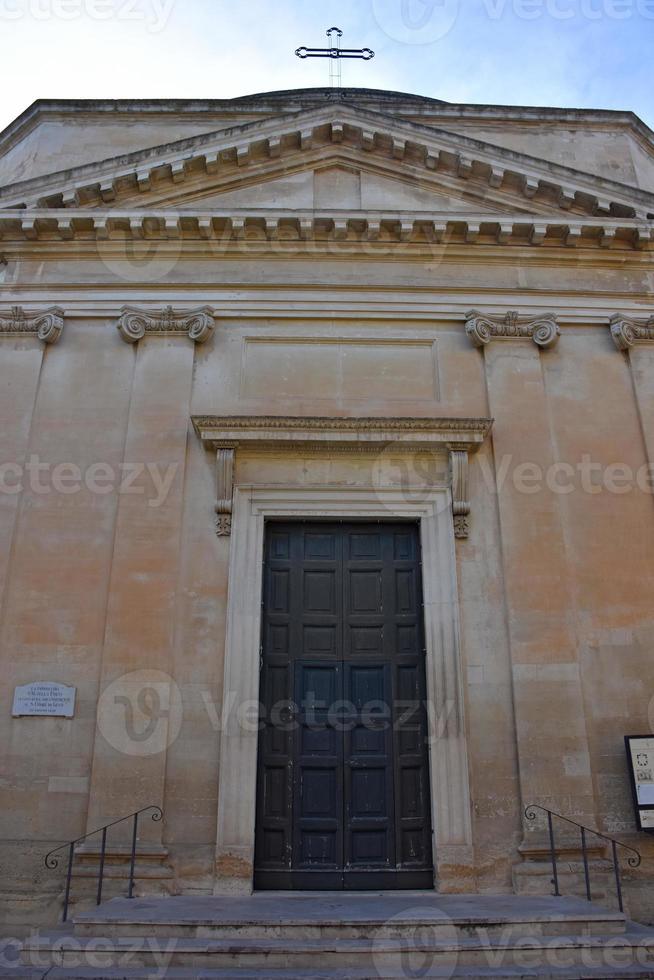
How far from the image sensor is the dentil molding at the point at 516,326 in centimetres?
1065

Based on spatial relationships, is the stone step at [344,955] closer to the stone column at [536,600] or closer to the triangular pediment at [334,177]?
the stone column at [536,600]

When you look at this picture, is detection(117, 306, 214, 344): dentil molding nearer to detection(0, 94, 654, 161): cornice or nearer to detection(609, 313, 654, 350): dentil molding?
detection(0, 94, 654, 161): cornice

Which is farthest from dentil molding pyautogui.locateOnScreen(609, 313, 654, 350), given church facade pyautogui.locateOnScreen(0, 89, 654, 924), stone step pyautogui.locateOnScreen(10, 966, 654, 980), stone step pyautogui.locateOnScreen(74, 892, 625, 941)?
stone step pyautogui.locateOnScreen(10, 966, 654, 980)

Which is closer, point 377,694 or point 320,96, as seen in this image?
point 377,694

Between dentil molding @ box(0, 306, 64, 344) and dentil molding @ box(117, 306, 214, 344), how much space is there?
0.81 metres

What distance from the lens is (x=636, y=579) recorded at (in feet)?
31.2

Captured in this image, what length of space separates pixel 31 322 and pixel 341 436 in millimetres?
4462

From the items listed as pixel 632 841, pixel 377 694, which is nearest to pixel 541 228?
pixel 377 694

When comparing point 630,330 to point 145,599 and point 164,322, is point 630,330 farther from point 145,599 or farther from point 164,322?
Result: point 145,599

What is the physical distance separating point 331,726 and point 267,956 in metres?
3.19

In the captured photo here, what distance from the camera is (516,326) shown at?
10.7m

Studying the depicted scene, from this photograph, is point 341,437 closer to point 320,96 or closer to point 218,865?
point 218,865

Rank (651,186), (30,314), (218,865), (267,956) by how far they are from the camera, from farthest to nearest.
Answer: (651,186)
(30,314)
(218,865)
(267,956)

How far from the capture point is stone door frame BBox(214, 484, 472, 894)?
8383 millimetres
